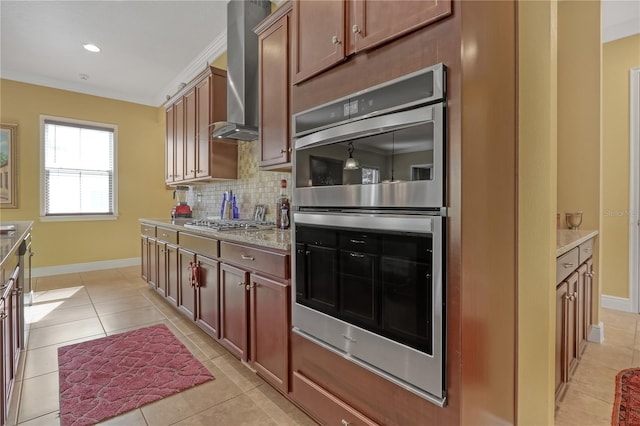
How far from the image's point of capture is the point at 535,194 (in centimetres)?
133

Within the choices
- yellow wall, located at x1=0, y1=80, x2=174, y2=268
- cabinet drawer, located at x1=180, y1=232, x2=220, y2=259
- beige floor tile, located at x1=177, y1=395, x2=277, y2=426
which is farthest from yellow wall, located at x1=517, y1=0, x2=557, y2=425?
yellow wall, located at x1=0, y1=80, x2=174, y2=268

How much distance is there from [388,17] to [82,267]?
6.13 meters

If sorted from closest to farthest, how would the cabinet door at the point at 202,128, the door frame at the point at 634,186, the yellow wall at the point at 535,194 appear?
the yellow wall at the point at 535,194
the door frame at the point at 634,186
the cabinet door at the point at 202,128

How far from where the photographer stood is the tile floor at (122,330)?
1760 mm

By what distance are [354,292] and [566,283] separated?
4.35 ft

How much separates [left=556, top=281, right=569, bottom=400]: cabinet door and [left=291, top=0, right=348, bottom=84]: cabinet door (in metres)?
1.66

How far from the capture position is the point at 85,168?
5336 millimetres

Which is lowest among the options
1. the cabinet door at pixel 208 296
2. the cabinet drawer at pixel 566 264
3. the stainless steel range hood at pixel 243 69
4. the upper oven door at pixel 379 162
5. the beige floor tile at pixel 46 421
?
the beige floor tile at pixel 46 421

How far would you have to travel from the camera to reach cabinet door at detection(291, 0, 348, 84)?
57.3 inches

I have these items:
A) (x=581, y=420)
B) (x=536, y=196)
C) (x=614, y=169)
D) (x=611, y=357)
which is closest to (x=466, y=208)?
(x=536, y=196)

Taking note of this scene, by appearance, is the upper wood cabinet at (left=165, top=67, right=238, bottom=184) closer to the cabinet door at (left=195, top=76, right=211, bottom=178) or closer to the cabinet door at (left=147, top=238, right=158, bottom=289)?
the cabinet door at (left=195, top=76, right=211, bottom=178)

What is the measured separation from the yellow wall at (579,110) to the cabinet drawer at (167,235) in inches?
143

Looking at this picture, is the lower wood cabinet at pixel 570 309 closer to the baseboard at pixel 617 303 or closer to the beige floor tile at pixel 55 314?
the baseboard at pixel 617 303

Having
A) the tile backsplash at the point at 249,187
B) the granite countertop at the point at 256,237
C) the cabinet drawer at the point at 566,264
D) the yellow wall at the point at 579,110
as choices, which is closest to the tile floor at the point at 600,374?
the cabinet drawer at the point at 566,264
